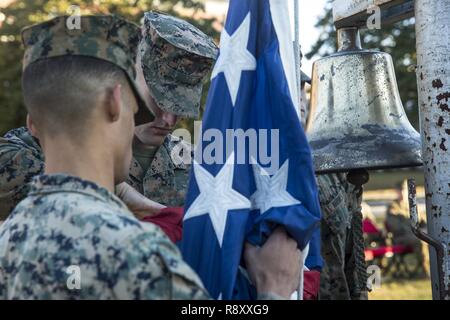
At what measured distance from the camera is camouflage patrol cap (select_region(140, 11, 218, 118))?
11.8ft

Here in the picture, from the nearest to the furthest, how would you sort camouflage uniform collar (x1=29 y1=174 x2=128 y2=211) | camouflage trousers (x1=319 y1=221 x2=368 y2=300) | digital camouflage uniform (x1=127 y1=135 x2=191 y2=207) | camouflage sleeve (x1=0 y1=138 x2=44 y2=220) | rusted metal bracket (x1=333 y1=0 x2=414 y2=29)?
1. camouflage uniform collar (x1=29 y1=174 x2=128 y2=211)
2. camouflage sleeve (x1=0 y1=138 x2=44 y2=220)
3. rusted metal bracket (x1=333 y1=0 x2=414 y2=29)
4. digital camouflage uniform (x1=127 y1=135 x2=191 y2=207)
5. camouflage trousers (x1=319 y1=221 x2=368 y2=300)

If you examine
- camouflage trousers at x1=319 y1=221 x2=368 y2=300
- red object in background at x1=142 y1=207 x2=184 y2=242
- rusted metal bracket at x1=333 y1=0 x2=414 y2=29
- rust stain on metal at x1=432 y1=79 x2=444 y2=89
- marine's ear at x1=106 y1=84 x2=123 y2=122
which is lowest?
camouflage trousers at x1=319 y1=221 x2=368 y2=300

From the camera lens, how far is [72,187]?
1965 mm

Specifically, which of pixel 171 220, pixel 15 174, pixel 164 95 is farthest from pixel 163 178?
pixel 171 220

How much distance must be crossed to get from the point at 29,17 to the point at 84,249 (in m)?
12.2

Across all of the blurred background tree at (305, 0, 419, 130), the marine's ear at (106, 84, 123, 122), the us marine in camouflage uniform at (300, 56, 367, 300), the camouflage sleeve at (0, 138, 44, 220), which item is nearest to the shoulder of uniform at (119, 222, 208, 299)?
the marine's ear at (106, 84, 123, 122)

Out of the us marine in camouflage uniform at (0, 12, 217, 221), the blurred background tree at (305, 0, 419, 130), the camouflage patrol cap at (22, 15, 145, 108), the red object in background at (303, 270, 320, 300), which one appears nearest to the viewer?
the camouflage patrol cap at (22, 15, 145, 108)

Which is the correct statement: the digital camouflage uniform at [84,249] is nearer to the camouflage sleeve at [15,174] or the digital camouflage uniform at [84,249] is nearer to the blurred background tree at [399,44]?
the camouflage sleeve at [15,174]

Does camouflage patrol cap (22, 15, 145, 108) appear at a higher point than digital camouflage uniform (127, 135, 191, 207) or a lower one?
higher

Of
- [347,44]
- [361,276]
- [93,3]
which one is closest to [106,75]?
[347,44]

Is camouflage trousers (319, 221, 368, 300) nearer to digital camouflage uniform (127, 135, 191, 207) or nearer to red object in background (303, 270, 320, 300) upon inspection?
digital camouflage uniform (127, 135, 191, 207)

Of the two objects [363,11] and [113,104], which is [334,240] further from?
[113,104]

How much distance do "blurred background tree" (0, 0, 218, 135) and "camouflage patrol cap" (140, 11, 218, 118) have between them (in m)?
5.35
